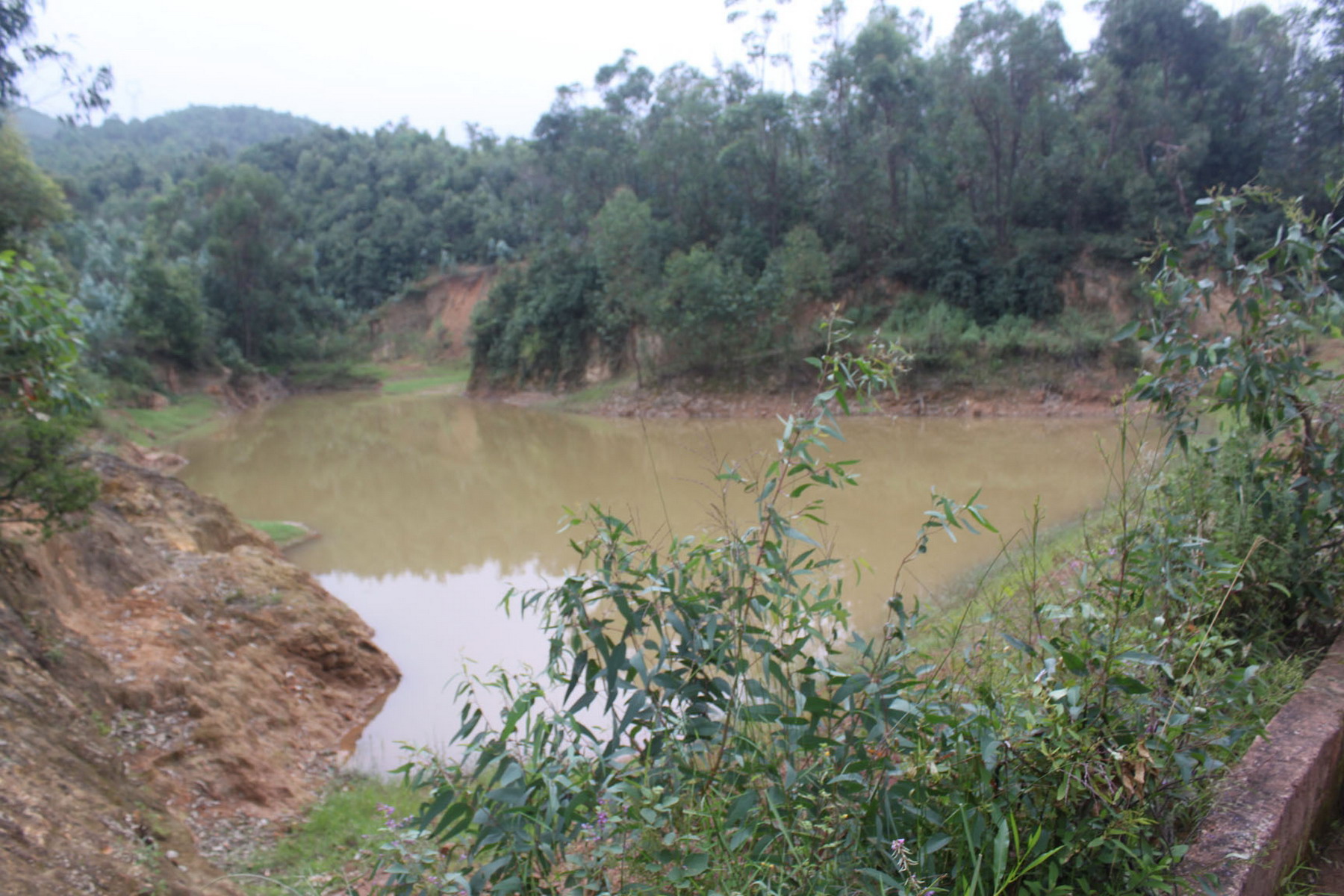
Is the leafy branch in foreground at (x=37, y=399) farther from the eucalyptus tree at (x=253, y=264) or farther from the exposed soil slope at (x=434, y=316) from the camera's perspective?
the exposed soil slope at (x=434, y=316)

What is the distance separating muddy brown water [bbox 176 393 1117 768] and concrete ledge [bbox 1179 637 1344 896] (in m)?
1.09

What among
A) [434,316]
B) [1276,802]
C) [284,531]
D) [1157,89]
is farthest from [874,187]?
[434,316]

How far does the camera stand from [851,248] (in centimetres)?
2216

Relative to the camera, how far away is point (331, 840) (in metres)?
4.13

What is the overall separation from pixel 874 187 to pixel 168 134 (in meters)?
85.5

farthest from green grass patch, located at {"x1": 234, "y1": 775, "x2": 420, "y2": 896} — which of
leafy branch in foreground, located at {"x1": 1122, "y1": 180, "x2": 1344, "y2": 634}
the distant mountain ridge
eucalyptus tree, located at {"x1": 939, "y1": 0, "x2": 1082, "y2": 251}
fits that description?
A: the distant mountain ridge

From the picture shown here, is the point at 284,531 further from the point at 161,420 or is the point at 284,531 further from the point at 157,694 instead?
the point at 161,420

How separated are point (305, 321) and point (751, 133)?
2084 cm

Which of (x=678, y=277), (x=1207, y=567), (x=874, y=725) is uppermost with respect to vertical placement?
(x=678, y=277)

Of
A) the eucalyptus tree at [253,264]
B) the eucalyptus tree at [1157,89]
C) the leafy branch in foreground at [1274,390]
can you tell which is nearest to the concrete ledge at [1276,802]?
the leafy branch in foreground at [1274,390]

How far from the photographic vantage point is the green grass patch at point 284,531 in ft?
33.9

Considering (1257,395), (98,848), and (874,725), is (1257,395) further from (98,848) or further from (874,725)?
(98,848)

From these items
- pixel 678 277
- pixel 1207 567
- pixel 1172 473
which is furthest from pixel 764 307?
pixel 1207 567

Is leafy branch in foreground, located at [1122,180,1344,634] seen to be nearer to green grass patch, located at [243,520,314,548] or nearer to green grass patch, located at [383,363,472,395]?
green grass patch, located at [243,520,314,548]
